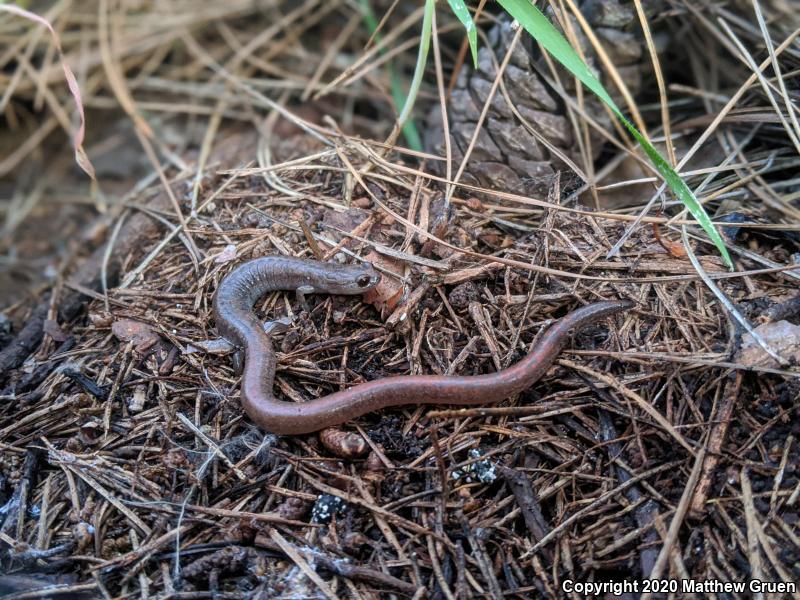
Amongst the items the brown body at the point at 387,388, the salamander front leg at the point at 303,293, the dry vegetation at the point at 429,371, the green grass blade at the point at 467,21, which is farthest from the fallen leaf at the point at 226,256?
the green grass blade at the point at 467,21

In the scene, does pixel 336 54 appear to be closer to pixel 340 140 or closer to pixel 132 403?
pixel 340 140

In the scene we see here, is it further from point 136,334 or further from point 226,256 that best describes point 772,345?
point 136,334

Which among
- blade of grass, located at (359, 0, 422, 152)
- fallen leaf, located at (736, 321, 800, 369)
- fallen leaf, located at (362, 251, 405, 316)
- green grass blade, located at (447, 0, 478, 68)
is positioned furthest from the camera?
blade of grass, located at (359, 0, 422, 152)

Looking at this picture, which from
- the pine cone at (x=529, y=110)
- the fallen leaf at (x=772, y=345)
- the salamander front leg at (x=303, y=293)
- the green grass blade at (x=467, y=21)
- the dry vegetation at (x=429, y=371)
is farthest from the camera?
the pine cone at (x=529, y=110)

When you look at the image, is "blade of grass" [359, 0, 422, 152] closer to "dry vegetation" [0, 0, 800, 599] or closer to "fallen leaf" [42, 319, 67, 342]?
"dry vegetation" [0, 0, 800, 599]

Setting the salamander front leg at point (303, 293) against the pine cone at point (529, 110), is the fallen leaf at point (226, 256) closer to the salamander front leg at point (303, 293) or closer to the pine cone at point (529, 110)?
the salamander front leg at point (303, 293)

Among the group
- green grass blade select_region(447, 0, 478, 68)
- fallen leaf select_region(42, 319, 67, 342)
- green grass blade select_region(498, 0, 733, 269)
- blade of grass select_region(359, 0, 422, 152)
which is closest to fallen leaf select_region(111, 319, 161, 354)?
fallen leaf select_region(42, 319, 67, 342)
